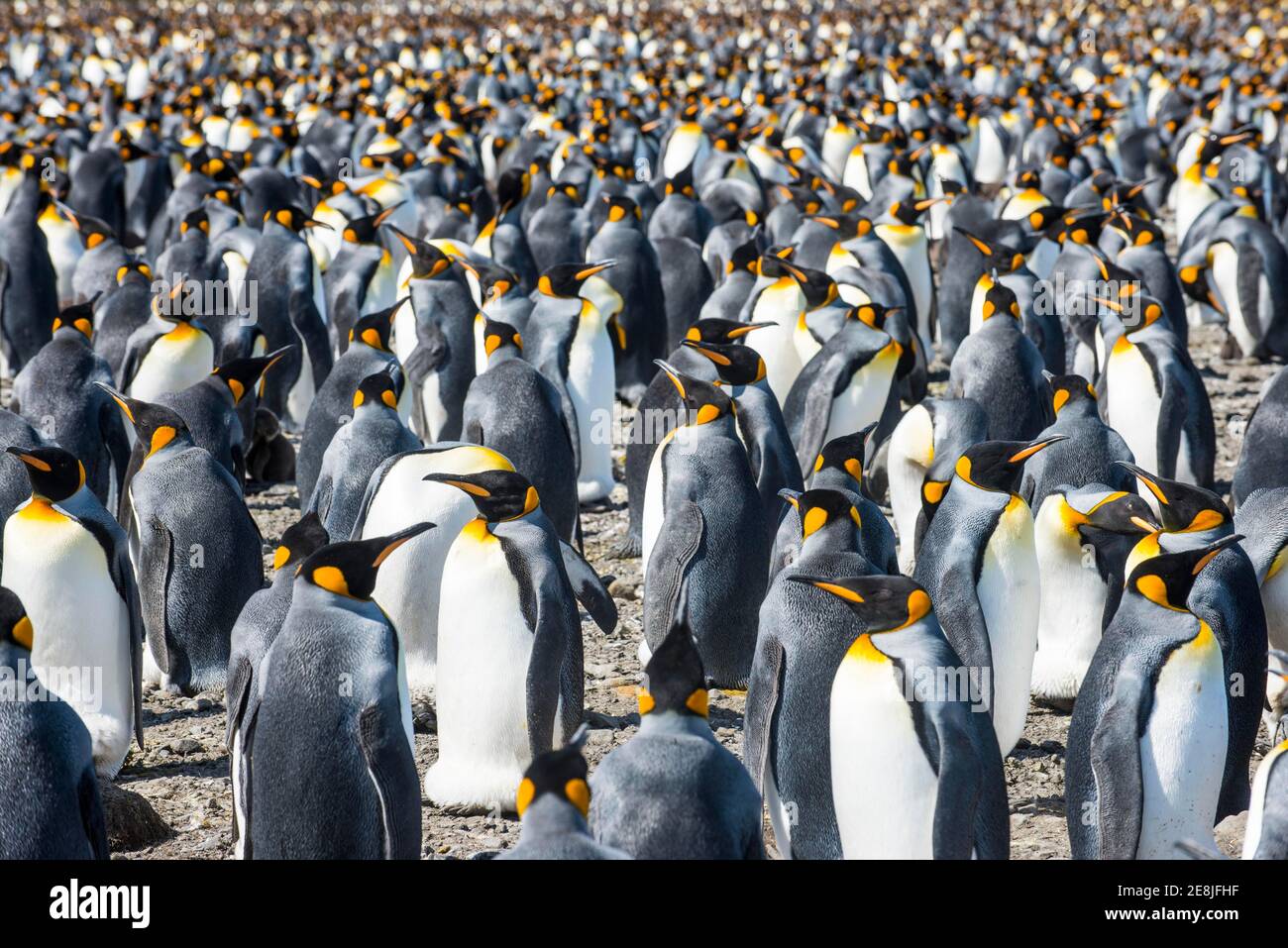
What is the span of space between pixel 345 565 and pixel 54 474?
4.13 ft

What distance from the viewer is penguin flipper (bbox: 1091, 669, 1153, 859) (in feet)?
10.9

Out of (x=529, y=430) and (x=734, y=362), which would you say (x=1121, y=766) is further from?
(x=529, y=430)

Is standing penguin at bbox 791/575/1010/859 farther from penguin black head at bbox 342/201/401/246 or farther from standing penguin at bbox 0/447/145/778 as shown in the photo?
penguin black head at bbox 342/201/401/246

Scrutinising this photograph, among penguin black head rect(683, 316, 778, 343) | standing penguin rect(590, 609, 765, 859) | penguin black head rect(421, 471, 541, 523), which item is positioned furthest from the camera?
penguin black head rect(683, 316, 778, 343)

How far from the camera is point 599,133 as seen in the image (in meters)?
13.7

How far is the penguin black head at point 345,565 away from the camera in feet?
10.6

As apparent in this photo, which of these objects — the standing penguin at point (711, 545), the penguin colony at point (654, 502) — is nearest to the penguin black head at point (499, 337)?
the penguin colony at point (654, 502)

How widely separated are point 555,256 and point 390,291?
1.47 meters

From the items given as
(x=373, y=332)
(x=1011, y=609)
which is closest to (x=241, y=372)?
(x=373, y=332)

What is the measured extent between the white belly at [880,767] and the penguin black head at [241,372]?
3017 mm

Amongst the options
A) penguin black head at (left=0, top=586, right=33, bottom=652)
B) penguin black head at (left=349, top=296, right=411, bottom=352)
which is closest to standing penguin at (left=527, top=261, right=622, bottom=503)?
penguin black head at (left=349, top=296, right=411, bottom=352)

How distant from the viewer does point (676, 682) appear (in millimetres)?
2865
